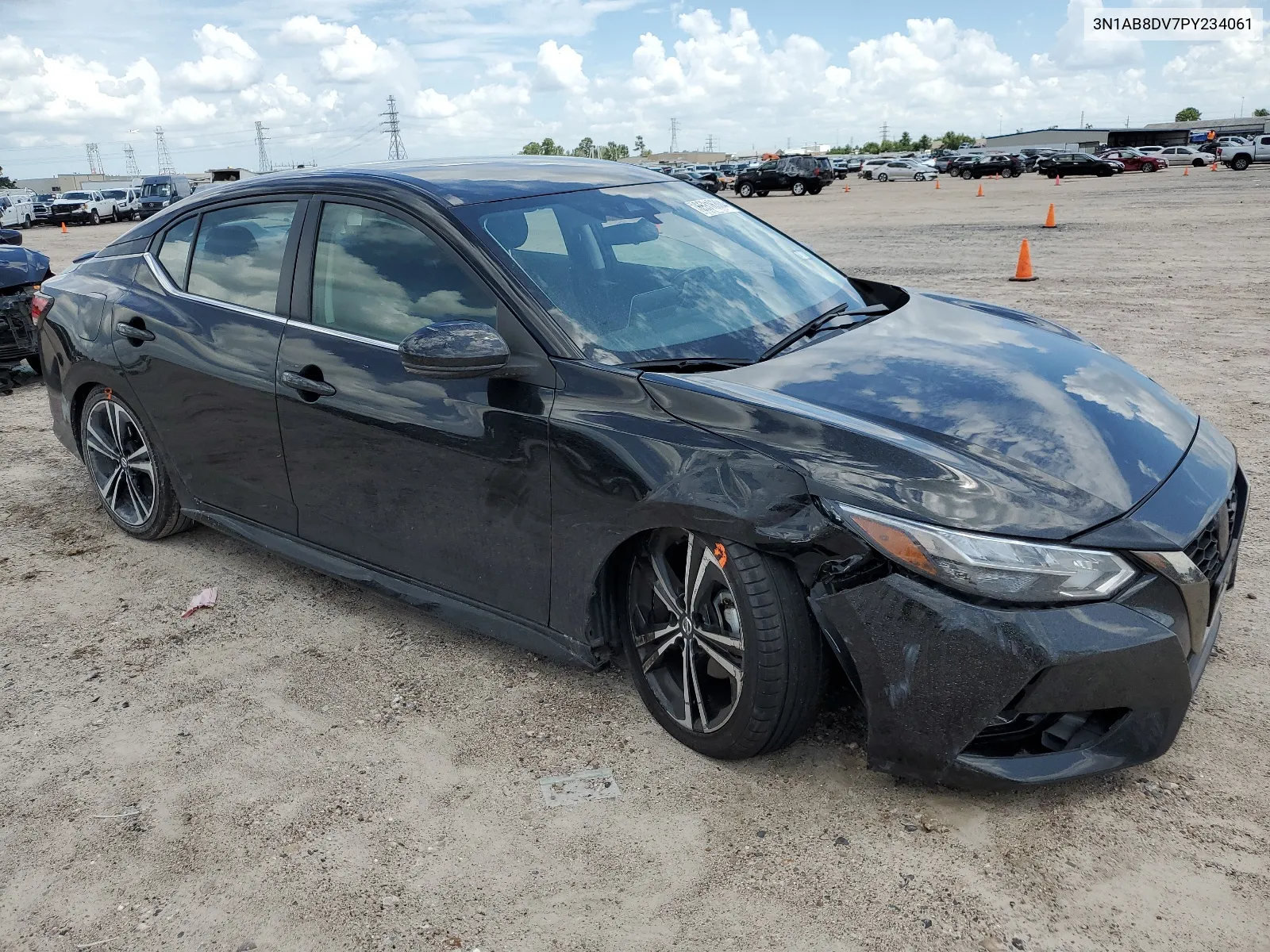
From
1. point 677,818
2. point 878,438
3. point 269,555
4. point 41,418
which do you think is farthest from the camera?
point 41,418

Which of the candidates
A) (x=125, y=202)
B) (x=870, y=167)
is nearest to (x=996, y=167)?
(x=870, y=167)

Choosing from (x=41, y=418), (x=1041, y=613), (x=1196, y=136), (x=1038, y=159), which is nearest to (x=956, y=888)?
(x=1041, y=613)

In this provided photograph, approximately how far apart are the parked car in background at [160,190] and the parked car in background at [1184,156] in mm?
51949

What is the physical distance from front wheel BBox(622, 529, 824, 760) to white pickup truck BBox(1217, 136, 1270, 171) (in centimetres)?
5711

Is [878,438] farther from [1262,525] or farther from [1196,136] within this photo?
[1196,136]

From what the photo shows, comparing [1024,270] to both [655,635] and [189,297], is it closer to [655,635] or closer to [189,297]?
[189,297]

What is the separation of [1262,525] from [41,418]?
7.86 m

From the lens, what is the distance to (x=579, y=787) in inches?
122

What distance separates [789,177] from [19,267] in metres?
40.4

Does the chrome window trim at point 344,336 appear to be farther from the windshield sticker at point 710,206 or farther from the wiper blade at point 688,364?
the windshield sticker at point 710,206

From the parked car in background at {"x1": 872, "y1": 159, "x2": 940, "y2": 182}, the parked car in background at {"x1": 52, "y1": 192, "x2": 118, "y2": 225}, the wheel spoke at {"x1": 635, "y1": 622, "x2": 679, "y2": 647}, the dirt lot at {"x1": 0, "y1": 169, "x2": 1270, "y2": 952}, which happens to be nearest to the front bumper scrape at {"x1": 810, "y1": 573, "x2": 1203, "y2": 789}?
the dirt lot at {"x1": 0, "y1": 169, "x2": 1270, "y2": 952}

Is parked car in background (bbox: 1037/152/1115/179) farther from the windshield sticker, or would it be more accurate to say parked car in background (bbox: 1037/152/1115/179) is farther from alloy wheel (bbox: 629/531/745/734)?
alloy wheel (bbox: 629/531/745/734)

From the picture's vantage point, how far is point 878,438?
8.93 feet

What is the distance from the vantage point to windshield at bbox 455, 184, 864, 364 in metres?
3.34
